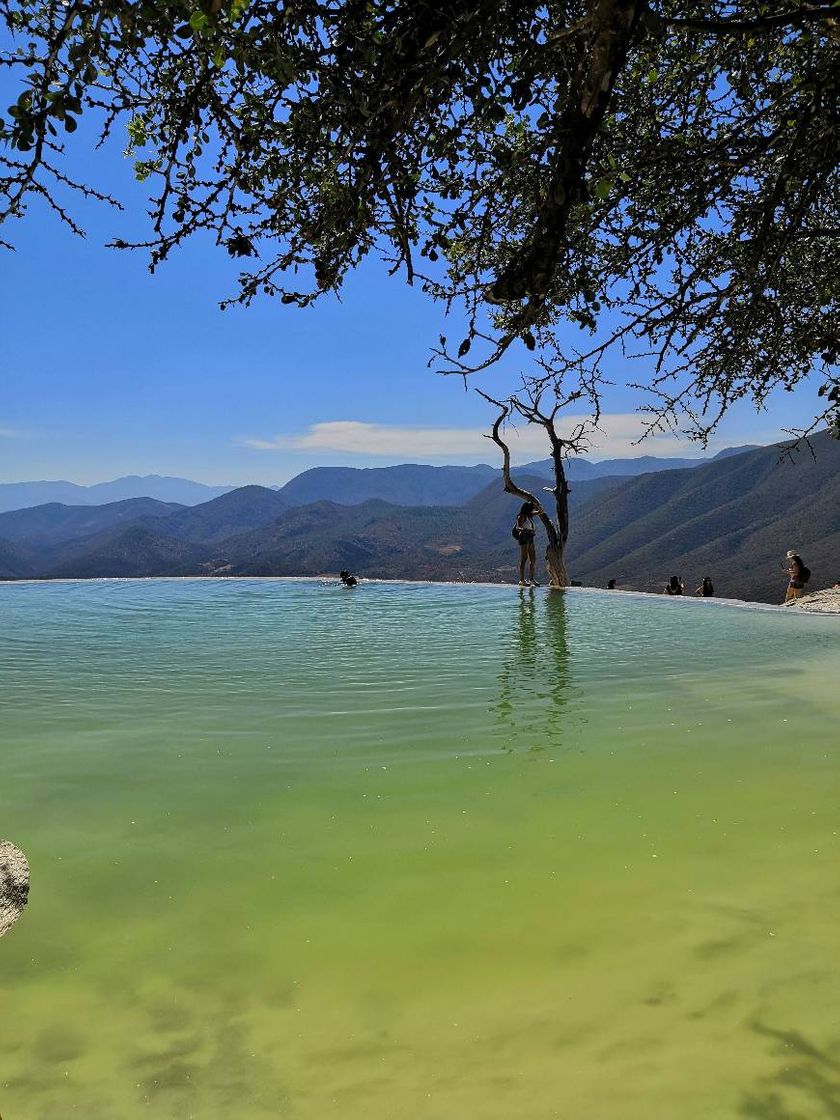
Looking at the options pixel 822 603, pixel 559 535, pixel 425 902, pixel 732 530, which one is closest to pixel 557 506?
pixel 559 535

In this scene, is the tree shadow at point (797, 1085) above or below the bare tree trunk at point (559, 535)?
below

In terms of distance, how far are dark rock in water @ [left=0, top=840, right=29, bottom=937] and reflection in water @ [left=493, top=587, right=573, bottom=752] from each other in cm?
378

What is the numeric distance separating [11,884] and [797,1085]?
3.74 m

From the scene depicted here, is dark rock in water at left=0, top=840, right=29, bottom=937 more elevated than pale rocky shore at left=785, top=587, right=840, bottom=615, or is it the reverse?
pale rocky shore at left=785, top=587, right=840, bottom=615

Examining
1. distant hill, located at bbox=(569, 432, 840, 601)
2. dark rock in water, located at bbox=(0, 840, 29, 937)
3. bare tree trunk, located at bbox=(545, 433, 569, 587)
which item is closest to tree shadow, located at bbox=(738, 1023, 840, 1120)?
dark rock in water, located at bbox=(0, 840, 29, 937)

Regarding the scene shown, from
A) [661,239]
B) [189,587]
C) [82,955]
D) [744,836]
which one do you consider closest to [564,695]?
[744,836]

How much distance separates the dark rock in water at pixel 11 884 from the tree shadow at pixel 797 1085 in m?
3.38

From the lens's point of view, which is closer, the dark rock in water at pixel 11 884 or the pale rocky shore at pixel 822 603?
the dark rock in water at pixel 11 884

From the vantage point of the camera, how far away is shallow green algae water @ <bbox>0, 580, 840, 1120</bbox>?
9.61ft

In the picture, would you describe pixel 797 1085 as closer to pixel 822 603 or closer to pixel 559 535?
pixel 822 603

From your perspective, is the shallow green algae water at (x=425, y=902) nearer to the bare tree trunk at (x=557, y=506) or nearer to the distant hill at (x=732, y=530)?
the bare tree trunk at (x=557, y=506)

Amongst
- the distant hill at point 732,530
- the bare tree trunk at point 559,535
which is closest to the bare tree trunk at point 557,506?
the bare tree trunk at point 559,535

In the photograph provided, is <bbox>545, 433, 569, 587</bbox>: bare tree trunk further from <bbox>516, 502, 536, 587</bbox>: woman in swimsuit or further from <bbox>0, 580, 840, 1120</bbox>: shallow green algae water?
<bbox>0, 580, 840, 1120</bbox>: shallow green algae water

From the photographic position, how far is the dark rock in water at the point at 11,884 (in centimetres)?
409
